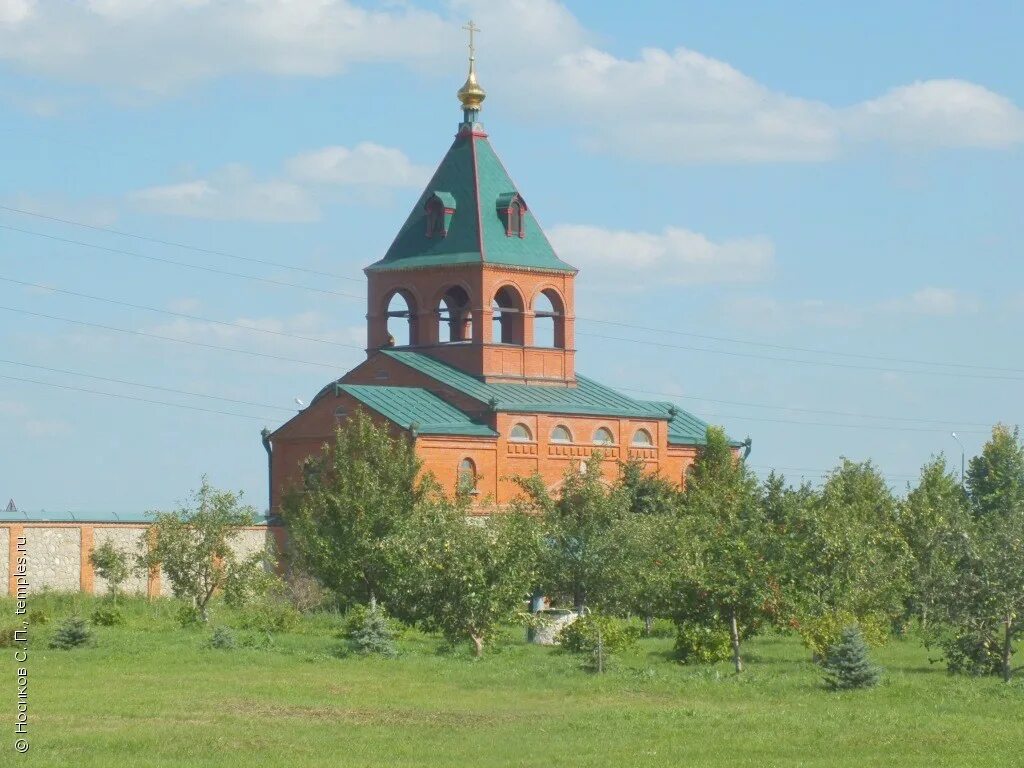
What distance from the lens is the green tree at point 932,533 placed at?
27.6 meters

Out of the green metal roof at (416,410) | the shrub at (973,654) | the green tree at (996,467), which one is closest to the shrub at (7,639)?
the shrub at (973,654)

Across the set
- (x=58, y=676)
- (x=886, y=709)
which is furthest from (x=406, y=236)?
(x=886, y=709)

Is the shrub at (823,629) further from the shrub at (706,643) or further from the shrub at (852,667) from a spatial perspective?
the shrub at (852,667)

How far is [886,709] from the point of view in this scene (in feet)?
74.2

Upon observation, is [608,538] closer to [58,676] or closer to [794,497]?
[794,497]

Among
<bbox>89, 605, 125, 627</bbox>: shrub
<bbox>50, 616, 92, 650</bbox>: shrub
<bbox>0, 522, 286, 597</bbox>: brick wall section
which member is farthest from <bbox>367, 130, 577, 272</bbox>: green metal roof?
<bbox>50, 616, 92, 650</bbox>: shrub

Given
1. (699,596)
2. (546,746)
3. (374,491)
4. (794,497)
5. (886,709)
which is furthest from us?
(374,491)

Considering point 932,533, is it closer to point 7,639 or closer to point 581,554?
point 581,554

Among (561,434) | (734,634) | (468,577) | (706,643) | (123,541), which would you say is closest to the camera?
(734,634)

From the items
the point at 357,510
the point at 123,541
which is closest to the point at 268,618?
the point at 357,510

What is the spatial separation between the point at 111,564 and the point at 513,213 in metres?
17.2

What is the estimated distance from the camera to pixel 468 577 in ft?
101

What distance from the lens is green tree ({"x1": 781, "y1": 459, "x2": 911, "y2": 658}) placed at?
1147 inches

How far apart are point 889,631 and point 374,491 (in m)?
11.2
